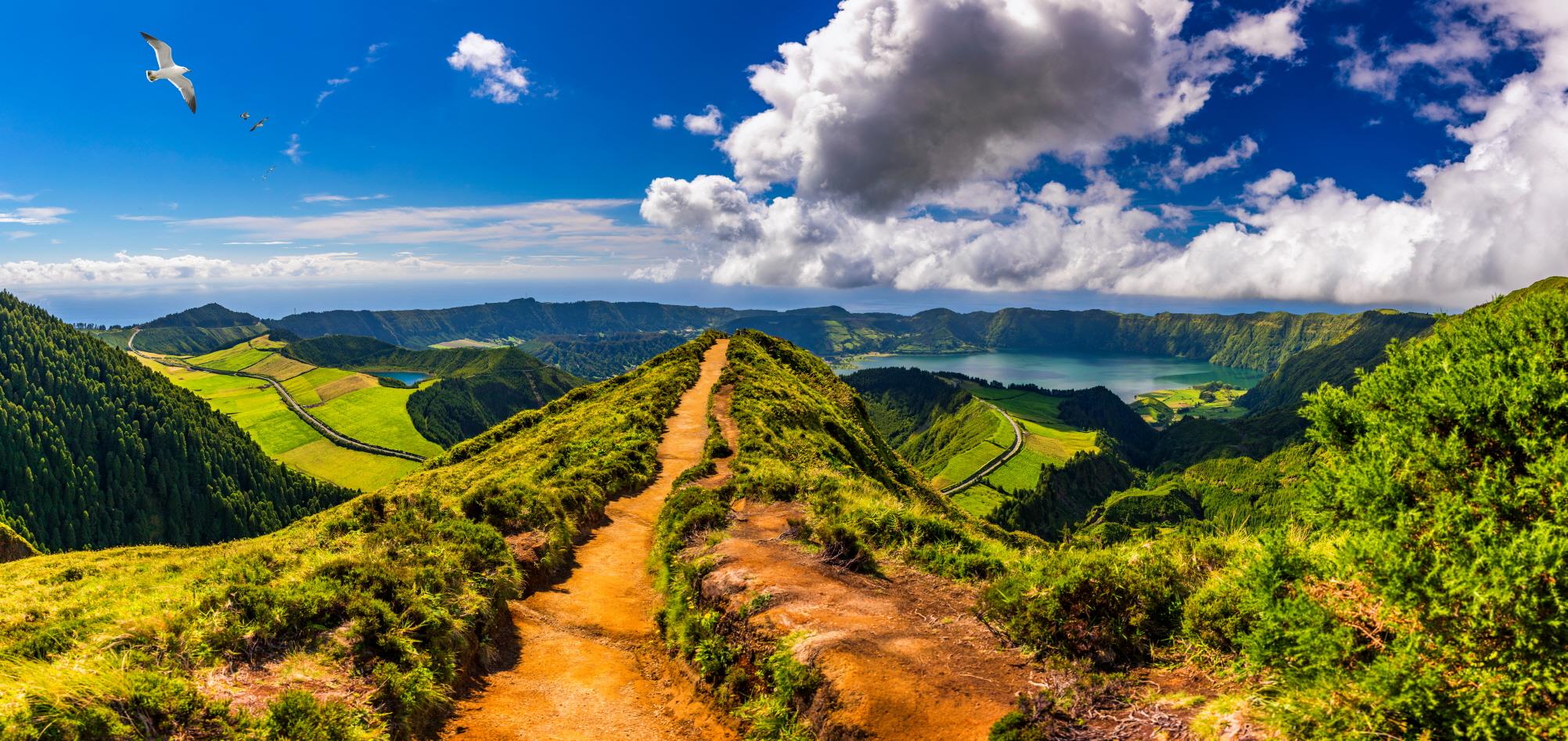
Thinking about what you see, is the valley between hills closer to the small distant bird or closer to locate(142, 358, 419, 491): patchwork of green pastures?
the small distant bird

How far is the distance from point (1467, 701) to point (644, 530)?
20587 millimetres

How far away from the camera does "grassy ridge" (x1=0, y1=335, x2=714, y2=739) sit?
671cm

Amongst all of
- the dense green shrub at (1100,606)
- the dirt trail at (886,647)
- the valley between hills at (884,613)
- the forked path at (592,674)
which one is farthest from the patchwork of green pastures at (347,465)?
the dense green shrub at (1100,606)

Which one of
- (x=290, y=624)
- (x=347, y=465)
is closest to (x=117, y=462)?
(x=347, y=465)

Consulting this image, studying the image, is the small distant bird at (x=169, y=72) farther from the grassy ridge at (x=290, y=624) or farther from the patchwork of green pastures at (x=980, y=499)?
the patchwork of green pastures at (x=980, y=499)

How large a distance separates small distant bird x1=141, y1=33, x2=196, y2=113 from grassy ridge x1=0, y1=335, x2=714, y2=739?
43.8 feet

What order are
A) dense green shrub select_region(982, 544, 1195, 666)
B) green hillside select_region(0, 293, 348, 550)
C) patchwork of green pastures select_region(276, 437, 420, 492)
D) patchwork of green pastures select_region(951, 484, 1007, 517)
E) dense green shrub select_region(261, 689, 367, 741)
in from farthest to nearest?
1. patchwork of green pastures select_region(276, 437, 420, 492)
2. patchwork of green pastures select_region(951, 484, 1007, 517)
3. green hillside select_region(0, 293, 348, 550)
4. dense green shrub select_region(982, 544, 1195, 666)
5. dense green shrub select_region(261, 689, 367, 741)

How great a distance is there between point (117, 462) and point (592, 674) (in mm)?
211922

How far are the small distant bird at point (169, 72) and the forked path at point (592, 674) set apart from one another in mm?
17808

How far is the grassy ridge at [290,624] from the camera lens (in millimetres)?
6707

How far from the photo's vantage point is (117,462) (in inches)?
5837

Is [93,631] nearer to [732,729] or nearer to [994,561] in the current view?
[732,729]

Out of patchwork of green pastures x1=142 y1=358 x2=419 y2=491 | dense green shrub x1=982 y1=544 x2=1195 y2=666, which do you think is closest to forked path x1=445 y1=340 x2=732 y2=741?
dense green shrub x1=982 y1=544 x2=1195 y2=666

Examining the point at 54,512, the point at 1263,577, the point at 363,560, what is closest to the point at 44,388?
the point at 54,512
